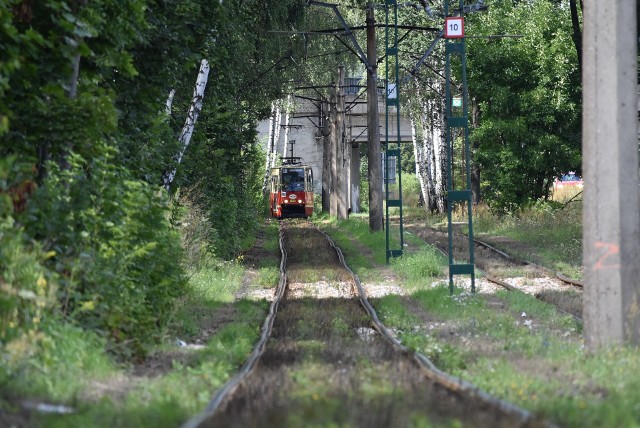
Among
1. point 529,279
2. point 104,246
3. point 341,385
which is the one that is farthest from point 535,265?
point 341,385

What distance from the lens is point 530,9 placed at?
4031cm

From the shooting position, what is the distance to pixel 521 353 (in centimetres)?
1122

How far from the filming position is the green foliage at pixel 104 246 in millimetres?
10758

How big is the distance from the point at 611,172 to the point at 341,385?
12.3 feet

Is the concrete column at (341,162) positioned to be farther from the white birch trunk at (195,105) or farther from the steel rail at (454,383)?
the steel rail at (454,383)

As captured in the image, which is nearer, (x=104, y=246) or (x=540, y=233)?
(x=104, y=246)

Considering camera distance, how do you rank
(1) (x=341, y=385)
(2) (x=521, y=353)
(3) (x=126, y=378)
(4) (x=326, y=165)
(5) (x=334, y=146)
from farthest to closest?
(4) (x=326, y=165), (5) (x=334, y=146), (2) (x=521, y=353), (3) (x=126, y=378), (1) (x=341, y=385)

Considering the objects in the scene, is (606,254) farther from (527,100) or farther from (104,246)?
(527,100)

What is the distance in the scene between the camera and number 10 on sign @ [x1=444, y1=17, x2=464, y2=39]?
18.7 m

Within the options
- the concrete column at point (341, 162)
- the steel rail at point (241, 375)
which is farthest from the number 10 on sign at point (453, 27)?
the concrete column at point (341, 162)

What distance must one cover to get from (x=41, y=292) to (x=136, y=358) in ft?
5.91

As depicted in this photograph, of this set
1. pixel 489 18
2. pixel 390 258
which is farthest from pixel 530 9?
pixel 390 258

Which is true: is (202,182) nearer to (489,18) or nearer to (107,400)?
(489,18)

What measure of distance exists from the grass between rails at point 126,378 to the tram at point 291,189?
46.2 m
